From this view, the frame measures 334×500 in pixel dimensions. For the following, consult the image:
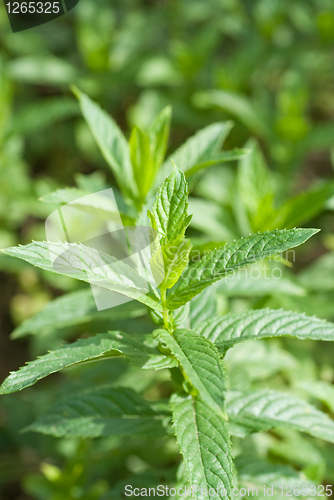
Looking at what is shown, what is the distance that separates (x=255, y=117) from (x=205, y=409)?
230cm

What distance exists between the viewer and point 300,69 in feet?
11.8

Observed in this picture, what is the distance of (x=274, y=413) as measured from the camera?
1.45m

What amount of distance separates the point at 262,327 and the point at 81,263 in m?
0.57

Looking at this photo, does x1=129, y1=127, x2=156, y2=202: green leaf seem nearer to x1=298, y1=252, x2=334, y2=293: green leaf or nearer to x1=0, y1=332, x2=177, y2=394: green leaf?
x1=0, y1=332, x2=177, y2=394: green leaf

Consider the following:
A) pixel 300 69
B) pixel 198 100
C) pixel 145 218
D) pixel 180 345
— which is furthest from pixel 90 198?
pixel 300 69

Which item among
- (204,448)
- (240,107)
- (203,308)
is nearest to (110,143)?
(203,308)

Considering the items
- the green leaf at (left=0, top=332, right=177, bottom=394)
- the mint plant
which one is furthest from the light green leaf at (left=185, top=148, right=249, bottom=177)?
the green leaf at (left=0, top=332, right=177, bottom=394)

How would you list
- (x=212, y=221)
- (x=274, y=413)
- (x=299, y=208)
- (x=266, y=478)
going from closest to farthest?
(x=274, y=413) < (x=266, y=478) < (x=299, y=208) < (x=212, y=221)

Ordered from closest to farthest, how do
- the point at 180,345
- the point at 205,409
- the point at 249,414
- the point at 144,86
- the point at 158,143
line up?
the point at 180,345 → the point at 205,409 → the point at 249,414 → the point at 158,143 → the point at 144,86

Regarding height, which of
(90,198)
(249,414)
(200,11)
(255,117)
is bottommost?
(249,414)

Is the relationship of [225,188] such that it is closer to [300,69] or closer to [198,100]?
[198,100]

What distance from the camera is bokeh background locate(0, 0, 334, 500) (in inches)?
87.1

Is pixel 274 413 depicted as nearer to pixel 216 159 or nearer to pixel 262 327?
pixel 262 327

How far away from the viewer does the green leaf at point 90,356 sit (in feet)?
3.45
